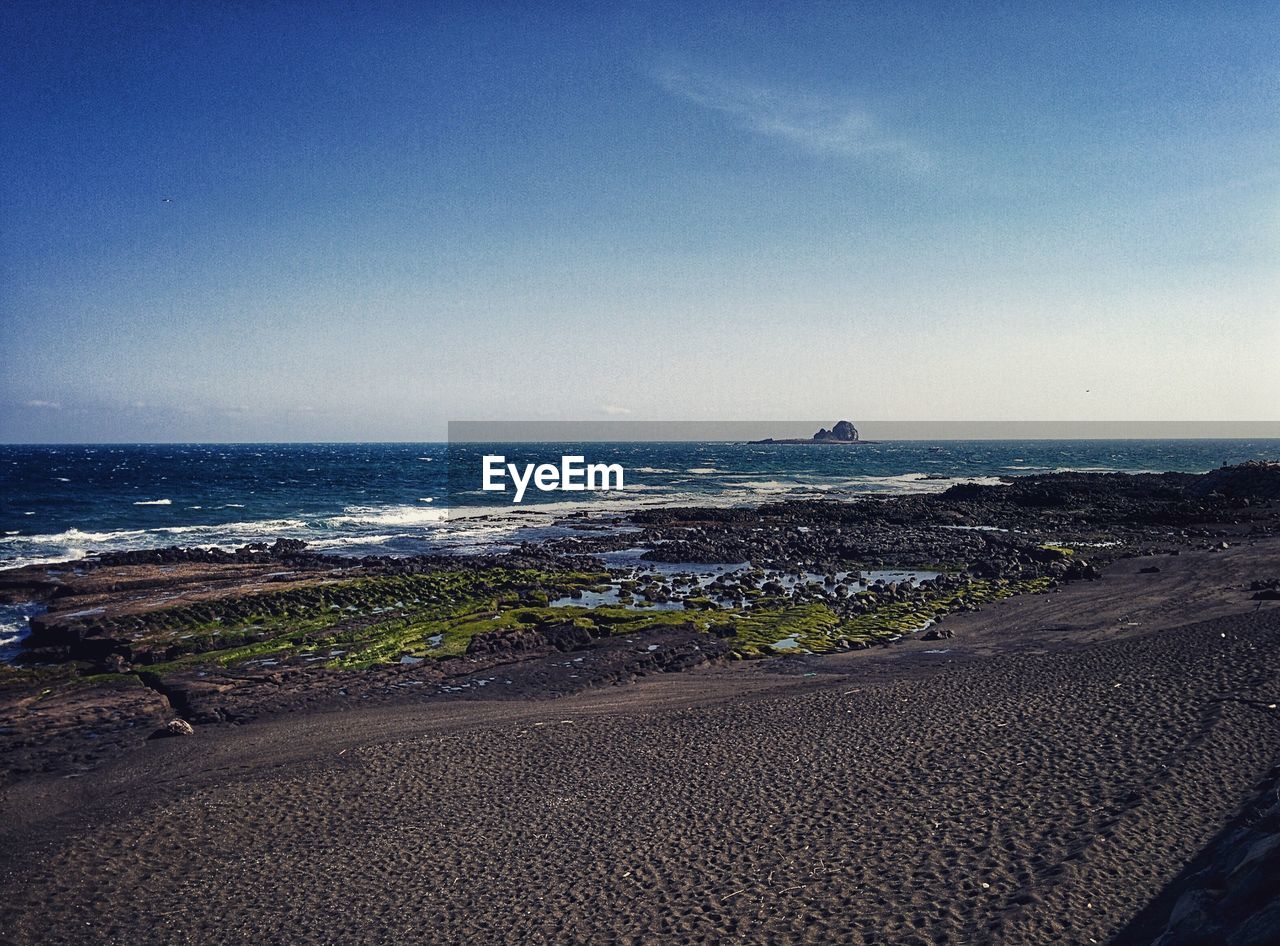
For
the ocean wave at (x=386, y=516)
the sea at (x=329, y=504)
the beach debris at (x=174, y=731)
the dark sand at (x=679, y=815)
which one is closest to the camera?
the dark sand at (x=679, y=815)

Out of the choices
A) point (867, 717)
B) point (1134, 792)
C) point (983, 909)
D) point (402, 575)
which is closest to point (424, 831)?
point (983, 909)

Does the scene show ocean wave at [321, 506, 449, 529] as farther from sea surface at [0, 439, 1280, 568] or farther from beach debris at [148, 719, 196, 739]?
beach debris at [148, 719, 196, 739]

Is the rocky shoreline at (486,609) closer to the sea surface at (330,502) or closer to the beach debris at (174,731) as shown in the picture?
the beach debris at (174,731)

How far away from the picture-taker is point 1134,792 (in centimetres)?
1272

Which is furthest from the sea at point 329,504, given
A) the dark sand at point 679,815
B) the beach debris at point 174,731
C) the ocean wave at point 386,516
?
the dark sand at point 679,815

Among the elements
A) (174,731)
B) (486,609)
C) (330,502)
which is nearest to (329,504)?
(330,502)

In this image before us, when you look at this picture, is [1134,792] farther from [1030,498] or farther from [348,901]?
[1030,498]

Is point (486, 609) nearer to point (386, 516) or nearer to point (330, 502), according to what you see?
point (386, 516)

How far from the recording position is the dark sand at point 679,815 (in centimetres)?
1048

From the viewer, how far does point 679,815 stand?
13.1 meters

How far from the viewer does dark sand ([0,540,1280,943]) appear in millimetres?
10477

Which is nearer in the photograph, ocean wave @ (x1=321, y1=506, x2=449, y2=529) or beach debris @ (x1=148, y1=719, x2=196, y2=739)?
beach debris @ (x1=148, y1=719, x2=196, y2=739)

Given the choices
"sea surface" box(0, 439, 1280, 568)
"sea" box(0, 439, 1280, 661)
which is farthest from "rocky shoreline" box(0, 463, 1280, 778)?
"sea surface" box(0, 439, 1280, 568)

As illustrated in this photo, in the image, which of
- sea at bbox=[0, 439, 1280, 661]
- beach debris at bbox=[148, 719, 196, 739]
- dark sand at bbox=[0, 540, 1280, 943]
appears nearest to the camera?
dark sand at bbox=[0, 540, 1280, 943]
